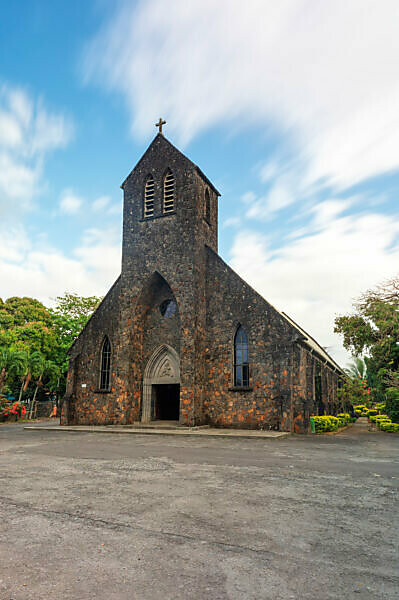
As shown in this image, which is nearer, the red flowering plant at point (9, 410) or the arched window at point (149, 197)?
the arched window at point (149, 197)

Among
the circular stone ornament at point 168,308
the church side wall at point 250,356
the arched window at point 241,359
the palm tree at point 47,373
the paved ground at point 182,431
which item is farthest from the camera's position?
the palm tree at point 47,373

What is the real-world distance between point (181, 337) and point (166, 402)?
18.4ft

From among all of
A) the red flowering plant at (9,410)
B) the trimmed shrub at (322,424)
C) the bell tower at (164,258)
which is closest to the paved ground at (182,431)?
the bell tower at (164,258)

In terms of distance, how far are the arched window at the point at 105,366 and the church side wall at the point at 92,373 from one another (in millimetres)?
206

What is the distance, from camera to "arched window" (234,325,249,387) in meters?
19.5

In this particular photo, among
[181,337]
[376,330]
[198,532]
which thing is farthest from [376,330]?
[198,532]

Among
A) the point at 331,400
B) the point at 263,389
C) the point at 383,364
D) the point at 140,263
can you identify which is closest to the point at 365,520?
the point at 263,389

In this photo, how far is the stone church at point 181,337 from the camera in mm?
18797

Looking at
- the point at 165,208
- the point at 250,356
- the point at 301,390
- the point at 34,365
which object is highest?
the point at 165,208

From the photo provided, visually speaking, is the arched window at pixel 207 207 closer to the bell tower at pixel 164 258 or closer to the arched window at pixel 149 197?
the bell tower at pixel 164 258

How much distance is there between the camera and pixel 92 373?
2250 centimetres

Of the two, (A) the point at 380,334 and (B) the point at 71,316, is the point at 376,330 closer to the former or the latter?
(A) the point at 380,334

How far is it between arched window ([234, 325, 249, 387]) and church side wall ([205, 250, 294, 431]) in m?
0.24

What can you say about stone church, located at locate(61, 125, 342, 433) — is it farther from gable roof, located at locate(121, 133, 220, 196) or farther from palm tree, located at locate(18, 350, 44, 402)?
palm tree, located at locate(18, 350, 44, 402)
